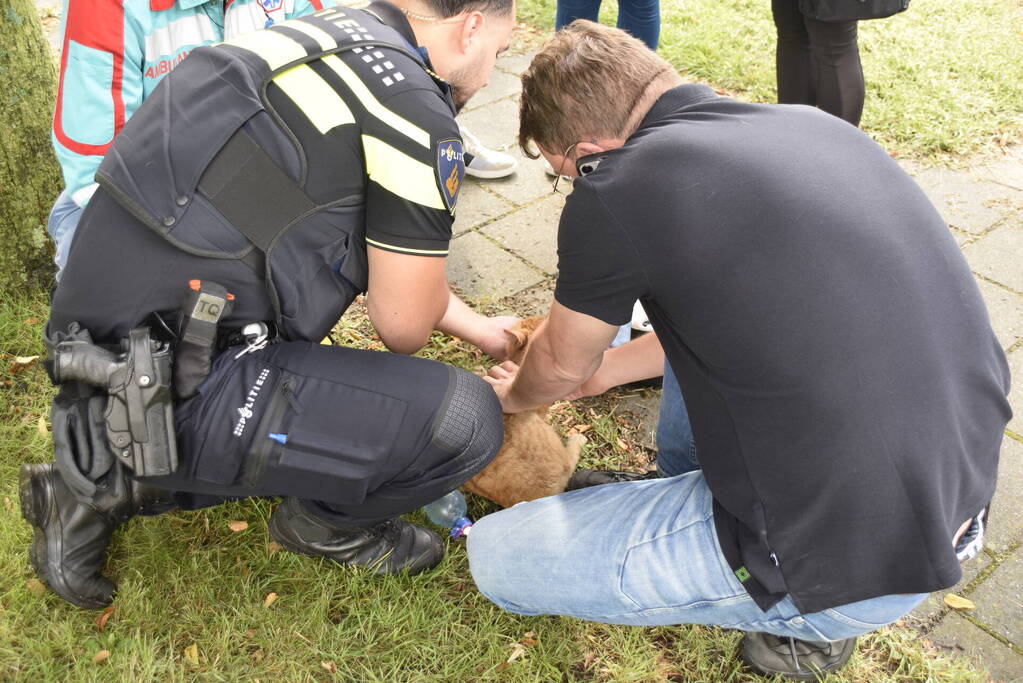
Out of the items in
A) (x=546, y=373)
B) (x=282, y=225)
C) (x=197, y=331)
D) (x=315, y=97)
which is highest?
(x=315, y=97)

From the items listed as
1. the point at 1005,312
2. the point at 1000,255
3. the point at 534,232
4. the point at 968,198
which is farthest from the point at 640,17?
the point at 1005,312

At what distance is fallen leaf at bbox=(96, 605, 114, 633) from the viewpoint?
2.43m

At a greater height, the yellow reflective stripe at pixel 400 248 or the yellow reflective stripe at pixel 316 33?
the yellow reflective stripe at pixel 316 33

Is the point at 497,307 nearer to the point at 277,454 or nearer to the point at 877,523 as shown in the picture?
the point at 277,454

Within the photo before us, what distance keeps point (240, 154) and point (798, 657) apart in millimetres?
1907

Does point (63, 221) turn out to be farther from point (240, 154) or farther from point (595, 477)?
point (595, 477)

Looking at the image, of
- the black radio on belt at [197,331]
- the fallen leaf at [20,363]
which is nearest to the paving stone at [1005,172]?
the black radio on belt at [197,331]

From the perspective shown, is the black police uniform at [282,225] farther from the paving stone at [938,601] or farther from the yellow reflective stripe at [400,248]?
the paving stone at [938,601]

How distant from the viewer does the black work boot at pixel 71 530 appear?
7.95 feet

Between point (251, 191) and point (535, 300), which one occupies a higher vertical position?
point (251, 191)

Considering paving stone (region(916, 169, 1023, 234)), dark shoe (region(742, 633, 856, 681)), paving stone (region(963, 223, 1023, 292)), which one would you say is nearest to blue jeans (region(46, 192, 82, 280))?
dark shoe (region(742, 633, 856, 681))

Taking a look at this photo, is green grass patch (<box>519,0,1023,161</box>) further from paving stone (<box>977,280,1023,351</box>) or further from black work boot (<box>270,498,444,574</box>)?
black work boot (<box>270,498,444,574</box>)

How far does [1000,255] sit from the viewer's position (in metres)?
3.84

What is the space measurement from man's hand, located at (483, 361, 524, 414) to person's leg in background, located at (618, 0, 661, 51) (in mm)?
2319
